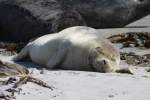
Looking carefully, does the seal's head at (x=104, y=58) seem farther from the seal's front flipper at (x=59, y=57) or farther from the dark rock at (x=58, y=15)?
the dark rock at (x=58, y=15)

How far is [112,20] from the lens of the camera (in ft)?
37.5

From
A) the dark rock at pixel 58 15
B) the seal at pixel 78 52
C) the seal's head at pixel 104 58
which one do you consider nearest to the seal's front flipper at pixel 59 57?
the seal at pixel 78 52

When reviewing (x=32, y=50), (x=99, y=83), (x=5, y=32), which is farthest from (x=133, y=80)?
(x=5, y=32)

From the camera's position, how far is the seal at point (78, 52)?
6480mm

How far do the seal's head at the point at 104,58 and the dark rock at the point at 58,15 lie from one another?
9.50ft

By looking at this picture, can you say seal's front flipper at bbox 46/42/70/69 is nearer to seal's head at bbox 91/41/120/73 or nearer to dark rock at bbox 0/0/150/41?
seal's head at bbox 91/41/120/73

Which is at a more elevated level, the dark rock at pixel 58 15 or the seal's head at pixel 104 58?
the dark rock at pixel 58 15

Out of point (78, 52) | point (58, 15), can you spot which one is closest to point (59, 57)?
point (78, 52)

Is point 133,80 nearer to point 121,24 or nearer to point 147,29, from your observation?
point 147,29

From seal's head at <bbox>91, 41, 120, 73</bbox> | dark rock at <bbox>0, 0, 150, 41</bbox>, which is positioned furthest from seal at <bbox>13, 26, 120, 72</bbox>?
dark rock at <bbox>0, 0, 150, 41</bbox>

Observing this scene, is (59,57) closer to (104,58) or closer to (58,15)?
(104,58)

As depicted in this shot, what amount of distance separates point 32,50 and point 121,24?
431cm

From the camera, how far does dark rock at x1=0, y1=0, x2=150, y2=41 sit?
9.57m

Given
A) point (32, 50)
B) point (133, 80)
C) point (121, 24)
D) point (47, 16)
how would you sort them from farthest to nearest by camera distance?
point (121, 24), point (47, 16), point (32, 50), point (133, 80)
